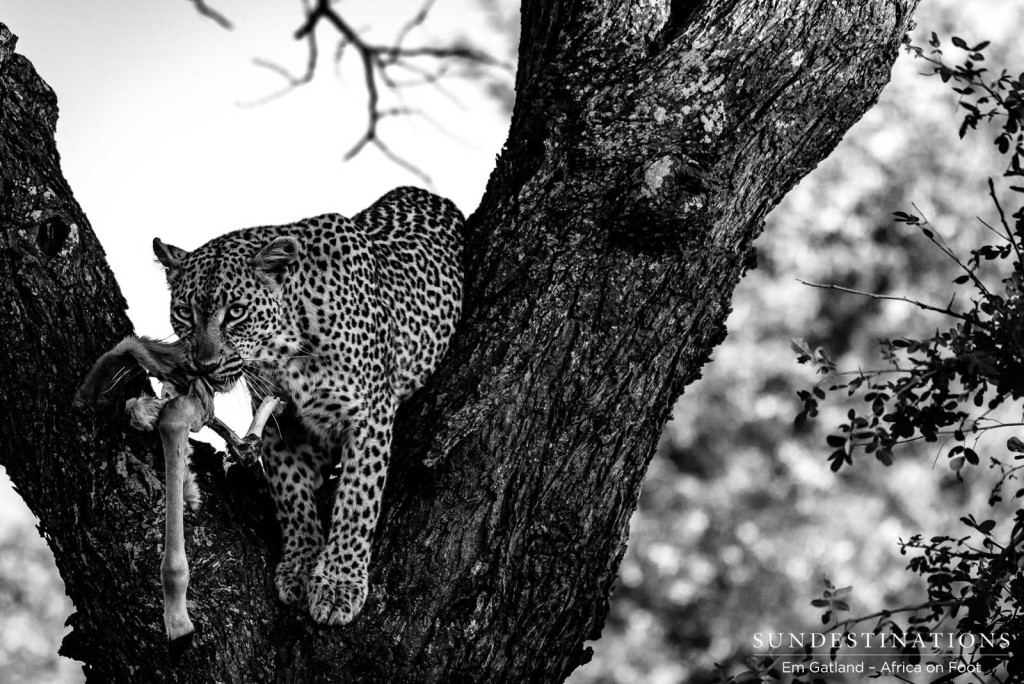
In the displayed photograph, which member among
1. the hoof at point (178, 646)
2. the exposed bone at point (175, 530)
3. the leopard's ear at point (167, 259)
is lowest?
the hoof at point (178, 646)

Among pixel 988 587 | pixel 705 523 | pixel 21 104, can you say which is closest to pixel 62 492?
pixel 21 104

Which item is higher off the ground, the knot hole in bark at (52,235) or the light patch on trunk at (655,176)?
the light patch on trunk at (655,176)

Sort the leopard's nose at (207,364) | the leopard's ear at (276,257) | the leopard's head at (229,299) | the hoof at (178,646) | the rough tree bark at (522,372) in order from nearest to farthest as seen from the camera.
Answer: the hoof at (178,646)
the rough tree bark at (522,372)
the leopard's nose at (207,364)
the leopard's head at (229,299)
the leopard's ear at (276,257)

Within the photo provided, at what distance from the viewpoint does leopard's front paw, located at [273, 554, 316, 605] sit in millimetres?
5250

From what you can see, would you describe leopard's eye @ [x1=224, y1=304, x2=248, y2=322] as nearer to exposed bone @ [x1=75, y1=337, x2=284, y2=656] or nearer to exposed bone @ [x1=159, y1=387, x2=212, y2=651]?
exposed bone @ [x1=75, y1=337, x2=284, y2=656]

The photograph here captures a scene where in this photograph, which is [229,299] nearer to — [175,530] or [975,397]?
[175,530]

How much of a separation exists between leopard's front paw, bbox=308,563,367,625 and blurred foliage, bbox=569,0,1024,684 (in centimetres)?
1706

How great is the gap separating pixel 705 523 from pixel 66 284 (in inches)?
731

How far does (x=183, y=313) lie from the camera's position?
604 cm

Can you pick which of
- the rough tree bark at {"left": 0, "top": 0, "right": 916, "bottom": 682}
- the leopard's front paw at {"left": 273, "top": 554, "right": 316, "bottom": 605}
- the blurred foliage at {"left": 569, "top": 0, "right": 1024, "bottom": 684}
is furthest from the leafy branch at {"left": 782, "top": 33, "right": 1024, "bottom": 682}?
the blurred foliage at {"left": 569, "top": 0, "right": 1024, "bottom": 684}

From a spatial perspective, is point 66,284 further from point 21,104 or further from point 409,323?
point 409,323

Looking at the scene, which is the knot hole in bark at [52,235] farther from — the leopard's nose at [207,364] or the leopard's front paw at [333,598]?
the leopard's front paw at [333,598]

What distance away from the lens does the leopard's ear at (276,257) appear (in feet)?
20.1

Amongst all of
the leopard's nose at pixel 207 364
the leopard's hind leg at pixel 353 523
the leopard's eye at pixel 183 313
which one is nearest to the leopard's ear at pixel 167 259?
the leopard's eye at pixel 183 313
